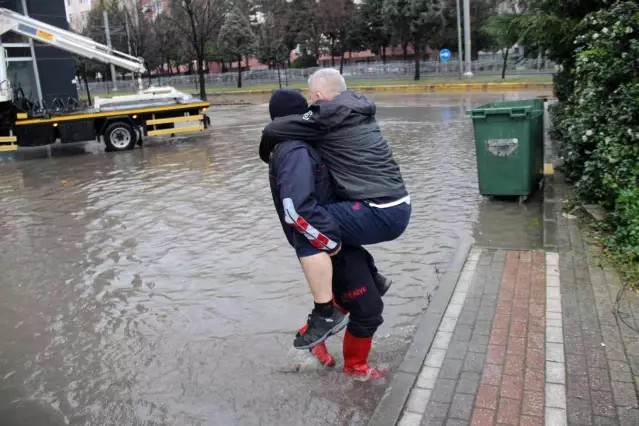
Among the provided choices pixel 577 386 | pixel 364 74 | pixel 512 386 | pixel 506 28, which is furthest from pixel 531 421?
pixel 364 74

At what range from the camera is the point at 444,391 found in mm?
3523

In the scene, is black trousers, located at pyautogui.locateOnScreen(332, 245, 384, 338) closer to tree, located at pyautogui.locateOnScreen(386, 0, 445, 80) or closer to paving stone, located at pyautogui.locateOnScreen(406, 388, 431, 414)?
paving stone, located at pyautogui.locateOnScreen(406, 388, 431, 414)

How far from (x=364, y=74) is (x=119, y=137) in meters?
36.8

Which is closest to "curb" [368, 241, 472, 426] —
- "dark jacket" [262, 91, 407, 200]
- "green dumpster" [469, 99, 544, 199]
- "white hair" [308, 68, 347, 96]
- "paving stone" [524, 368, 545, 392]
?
"paving stone" [524, 368, 545, 392]

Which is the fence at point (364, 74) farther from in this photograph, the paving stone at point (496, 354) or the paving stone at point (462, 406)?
the paving stone at point (462, 406)

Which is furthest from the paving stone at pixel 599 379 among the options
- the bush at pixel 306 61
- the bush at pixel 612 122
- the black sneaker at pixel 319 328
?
the bush at pixel 306 61

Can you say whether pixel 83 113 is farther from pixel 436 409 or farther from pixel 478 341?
pixel 436 409

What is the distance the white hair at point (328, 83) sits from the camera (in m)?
3.52

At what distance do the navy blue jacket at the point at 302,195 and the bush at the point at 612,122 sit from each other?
3.21 metres

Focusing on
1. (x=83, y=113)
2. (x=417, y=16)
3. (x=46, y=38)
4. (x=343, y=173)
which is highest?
(x=417, y=16)

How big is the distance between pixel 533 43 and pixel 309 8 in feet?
135

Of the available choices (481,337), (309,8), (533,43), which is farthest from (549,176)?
(309,8)

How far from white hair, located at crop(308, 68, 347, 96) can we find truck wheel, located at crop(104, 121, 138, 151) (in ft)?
41.5

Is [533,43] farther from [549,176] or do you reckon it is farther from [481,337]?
[481,337]
